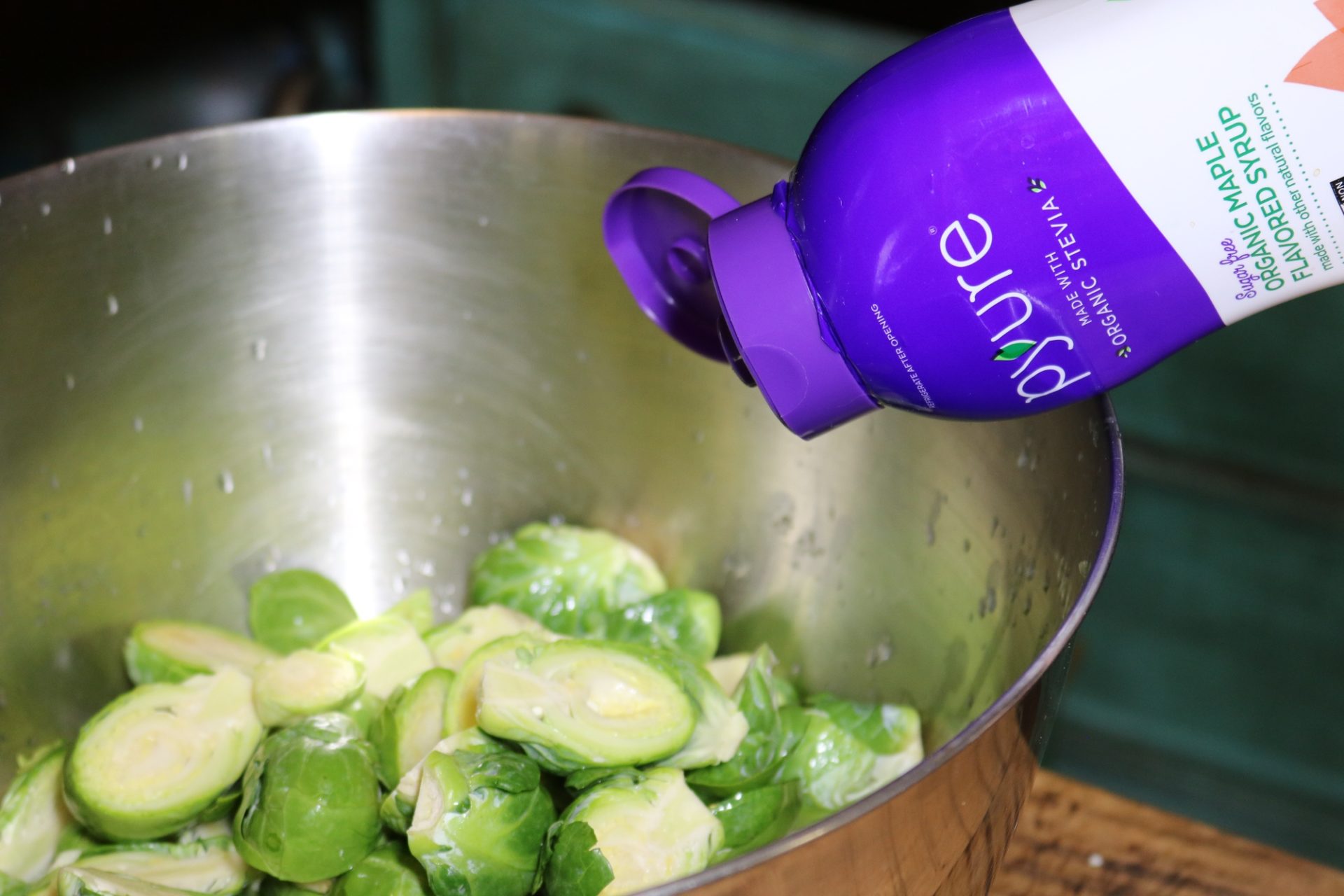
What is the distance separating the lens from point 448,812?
0.74m

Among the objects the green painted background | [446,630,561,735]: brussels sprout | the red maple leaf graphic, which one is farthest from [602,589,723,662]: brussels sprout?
the green painted background

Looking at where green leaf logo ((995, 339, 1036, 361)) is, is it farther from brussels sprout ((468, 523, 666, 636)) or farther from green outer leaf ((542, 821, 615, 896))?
brussels sprout ((468, 523, 666, 636))

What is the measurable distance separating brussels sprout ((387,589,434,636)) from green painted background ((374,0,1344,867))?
895 mm

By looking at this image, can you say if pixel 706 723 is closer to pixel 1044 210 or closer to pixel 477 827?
pixel 477 827

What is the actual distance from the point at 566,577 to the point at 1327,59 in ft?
2.23

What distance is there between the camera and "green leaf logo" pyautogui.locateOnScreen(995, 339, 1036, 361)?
64 cm

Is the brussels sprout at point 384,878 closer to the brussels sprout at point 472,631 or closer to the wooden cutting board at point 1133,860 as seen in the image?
the brussels sprout at point 472,631

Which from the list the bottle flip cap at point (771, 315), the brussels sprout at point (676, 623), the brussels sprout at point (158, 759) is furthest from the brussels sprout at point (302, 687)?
the bottle flip cap at point (771, 315)

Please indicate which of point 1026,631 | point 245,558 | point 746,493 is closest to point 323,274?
point 245,558

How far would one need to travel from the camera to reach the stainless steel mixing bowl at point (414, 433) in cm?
88

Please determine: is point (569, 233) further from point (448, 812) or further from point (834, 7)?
point (834, 7)

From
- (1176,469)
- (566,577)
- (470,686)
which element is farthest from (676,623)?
(1176,469)

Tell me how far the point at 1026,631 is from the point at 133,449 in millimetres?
673

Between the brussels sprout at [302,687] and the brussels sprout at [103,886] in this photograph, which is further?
the brussels sprout at [302,687]
